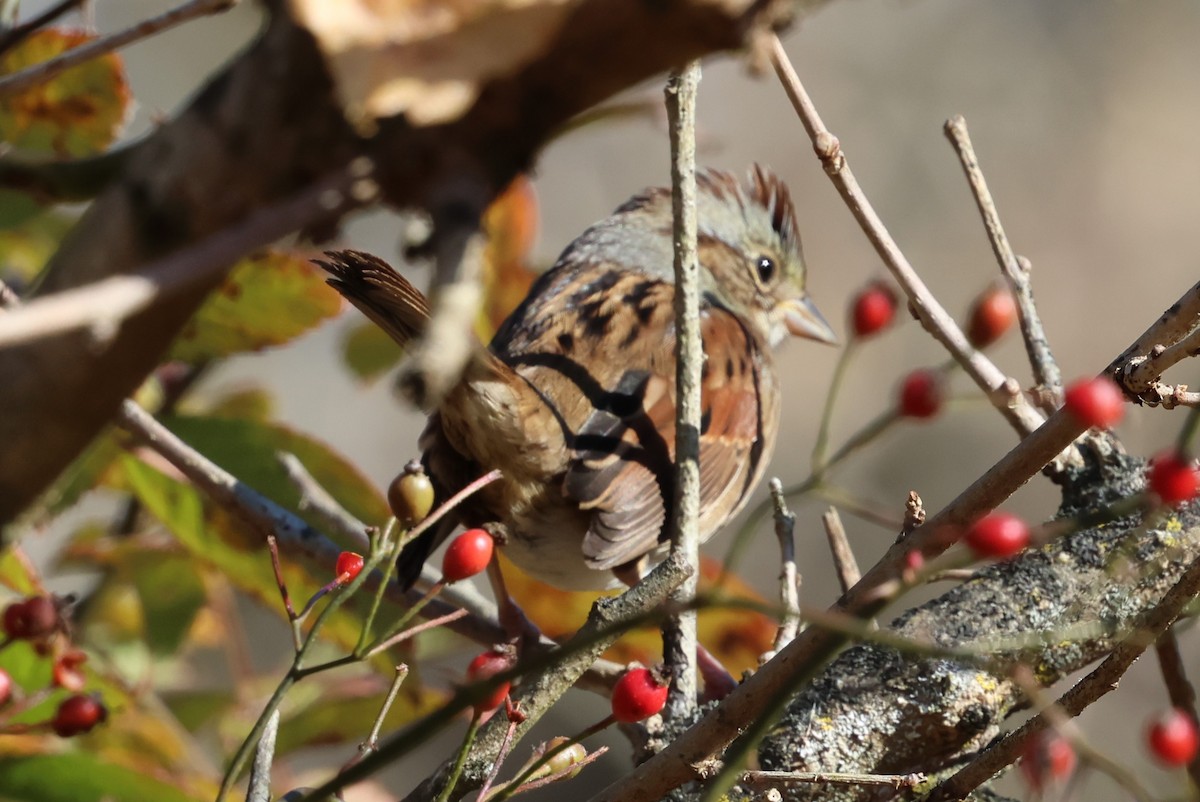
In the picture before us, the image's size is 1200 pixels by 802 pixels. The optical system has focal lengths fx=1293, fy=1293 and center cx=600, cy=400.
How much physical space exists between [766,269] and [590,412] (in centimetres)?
96

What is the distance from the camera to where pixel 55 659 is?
1403mm

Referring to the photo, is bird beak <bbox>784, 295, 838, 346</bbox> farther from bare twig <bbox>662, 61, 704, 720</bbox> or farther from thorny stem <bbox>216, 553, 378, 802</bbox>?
thorny stem <bbox>216, 553, 378, 802</bbox>

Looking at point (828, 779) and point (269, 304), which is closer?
point (828, 779)

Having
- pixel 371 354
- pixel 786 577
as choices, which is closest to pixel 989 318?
pixel 786 577

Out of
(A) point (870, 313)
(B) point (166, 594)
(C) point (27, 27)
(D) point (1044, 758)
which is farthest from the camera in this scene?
(B) point (166, 594)

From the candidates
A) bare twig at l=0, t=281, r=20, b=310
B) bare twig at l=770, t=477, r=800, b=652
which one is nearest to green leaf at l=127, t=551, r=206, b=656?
bare twig at l=770, t=477, r=800, b=652

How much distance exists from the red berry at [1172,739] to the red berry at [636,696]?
0.41 metres

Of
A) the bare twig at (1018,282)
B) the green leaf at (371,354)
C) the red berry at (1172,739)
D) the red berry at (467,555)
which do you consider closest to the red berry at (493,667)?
the red berry at (467,555)

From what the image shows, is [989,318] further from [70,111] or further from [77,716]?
[70,111]

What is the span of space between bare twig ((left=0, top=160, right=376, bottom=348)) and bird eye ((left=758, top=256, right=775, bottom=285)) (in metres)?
2.62

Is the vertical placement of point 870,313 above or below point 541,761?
above

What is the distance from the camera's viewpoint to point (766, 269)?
124 inches

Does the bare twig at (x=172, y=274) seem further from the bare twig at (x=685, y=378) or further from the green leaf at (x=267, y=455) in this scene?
the green leaf at (x=267, y=455)

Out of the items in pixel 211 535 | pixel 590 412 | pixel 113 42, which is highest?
pixel 590 412
